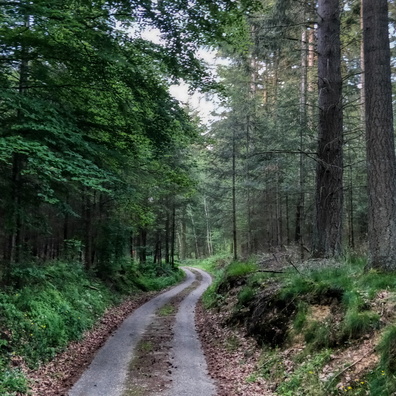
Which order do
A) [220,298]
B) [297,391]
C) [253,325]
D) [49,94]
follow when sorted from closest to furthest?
[297,391] < [253,325] < [49,94] < [220,298]

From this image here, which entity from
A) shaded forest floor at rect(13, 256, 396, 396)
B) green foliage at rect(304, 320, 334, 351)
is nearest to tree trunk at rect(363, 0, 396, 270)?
shaded forest floor at rect(13, 256, 396, 396)

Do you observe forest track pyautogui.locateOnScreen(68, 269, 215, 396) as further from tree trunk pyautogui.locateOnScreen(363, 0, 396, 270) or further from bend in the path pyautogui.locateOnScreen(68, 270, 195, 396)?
tree trunk pyautogui.locateOnScreen(363, 0, 396, 270)

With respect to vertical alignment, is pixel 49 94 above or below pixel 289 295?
above

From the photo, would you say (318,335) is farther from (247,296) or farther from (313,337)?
(247,296)

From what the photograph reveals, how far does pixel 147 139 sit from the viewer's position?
11.0m

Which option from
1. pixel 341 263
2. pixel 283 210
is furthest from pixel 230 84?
pixel 341 263

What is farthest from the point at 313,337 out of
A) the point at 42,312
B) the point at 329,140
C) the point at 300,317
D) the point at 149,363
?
the point at 42,312

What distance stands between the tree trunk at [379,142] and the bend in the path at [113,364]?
5564 mm

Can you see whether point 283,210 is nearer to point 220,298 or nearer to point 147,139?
point 220,298

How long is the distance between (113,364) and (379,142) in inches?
293

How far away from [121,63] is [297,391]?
723cm

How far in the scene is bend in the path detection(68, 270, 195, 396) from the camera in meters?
6.44

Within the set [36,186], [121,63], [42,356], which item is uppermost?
[121,63]

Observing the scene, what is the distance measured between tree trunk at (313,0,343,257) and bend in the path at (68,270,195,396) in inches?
221
